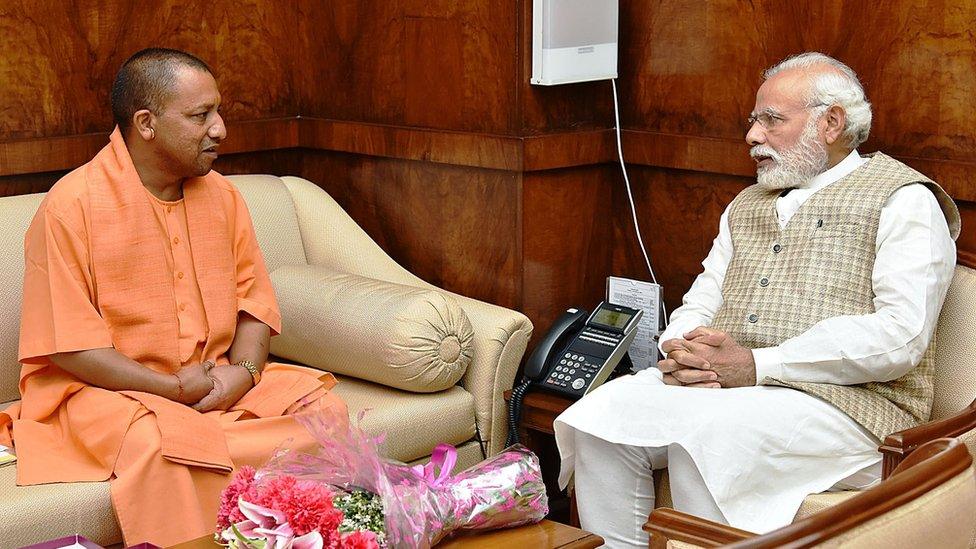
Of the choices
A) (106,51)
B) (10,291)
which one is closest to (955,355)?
(10,291)

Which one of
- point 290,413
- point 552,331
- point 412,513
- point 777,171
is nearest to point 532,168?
point 552,331

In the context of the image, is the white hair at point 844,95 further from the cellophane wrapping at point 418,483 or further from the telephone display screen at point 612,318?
the cellophane wrapping at point 418,483

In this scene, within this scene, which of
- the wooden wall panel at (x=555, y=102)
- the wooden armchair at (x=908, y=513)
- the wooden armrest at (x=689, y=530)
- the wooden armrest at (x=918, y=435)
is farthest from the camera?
the wooden wall panel at (x=555, y=102)

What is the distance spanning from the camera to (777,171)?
2.88 meters

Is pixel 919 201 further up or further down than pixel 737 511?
further up

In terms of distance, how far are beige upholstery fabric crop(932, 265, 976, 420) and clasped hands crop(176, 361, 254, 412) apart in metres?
1.57

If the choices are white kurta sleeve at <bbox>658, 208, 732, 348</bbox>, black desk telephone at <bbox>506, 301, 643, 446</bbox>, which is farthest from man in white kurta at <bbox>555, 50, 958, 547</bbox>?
black desk telephone at <bbox>506, 301, 643, 446</bbox>

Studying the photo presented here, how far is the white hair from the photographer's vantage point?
285 cm

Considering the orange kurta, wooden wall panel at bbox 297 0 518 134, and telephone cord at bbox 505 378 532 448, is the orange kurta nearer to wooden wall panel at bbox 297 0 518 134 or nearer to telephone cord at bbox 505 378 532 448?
telephone cord at bbox 505 378 532 448

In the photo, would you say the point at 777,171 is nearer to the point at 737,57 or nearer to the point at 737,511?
the point at 737,57

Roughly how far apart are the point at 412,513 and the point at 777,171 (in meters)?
1.34

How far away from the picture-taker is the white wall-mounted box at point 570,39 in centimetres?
324

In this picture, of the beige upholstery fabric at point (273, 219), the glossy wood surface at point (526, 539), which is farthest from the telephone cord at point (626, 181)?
the glossy wood surface at point (526, 539)

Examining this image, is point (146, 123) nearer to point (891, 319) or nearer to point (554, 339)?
point (554, 339)
